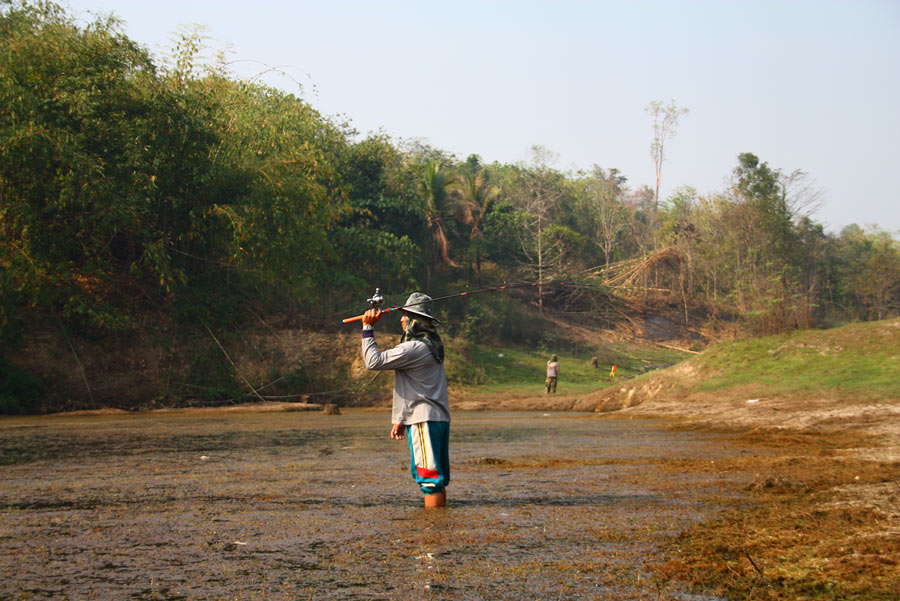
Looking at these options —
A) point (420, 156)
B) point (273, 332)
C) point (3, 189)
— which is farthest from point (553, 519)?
point (420, 156)

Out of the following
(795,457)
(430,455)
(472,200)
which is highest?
(472,200)

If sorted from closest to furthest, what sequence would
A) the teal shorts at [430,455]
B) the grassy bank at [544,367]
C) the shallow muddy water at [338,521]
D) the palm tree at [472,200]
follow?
the shallow muddy water at [338,521] < the teal shorts at [430,455] < the grassy bank at [544,367] < the palm tree at [472,200]

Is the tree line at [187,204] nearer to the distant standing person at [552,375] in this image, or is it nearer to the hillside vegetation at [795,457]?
the hillside vegetation at [795,457]

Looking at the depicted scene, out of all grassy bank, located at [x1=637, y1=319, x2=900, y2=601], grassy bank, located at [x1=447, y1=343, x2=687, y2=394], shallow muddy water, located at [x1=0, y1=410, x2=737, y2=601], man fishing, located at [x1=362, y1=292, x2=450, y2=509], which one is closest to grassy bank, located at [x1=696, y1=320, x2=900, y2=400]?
grassy bank, located at [x1=637, y1=319, x2=900, y2=601]

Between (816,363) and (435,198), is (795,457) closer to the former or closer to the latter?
(816,363)

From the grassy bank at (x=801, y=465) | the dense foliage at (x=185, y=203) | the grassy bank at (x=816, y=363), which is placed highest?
the dense foliage at (x=185, y=203)

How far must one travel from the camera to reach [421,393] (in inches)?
280

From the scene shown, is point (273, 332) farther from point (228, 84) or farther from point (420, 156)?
point (420, 156)

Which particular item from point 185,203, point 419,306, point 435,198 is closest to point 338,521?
point 419,306

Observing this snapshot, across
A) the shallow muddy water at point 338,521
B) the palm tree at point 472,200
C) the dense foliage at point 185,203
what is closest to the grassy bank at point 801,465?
the shallow muddy water at point 338,521

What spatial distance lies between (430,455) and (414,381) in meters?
0.65

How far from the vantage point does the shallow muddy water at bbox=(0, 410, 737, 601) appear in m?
4.58

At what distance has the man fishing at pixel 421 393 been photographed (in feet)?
22.7

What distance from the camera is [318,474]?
9320 mm
